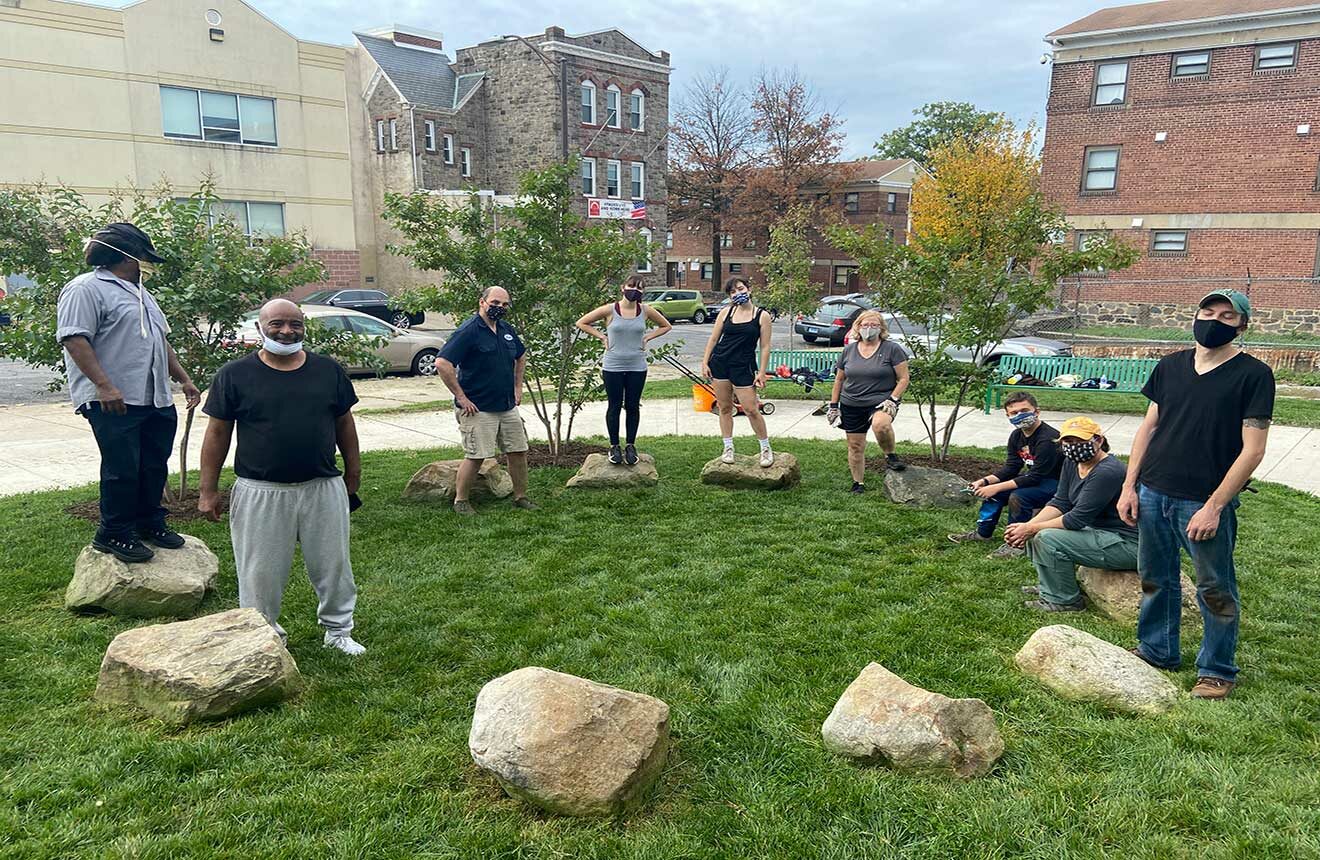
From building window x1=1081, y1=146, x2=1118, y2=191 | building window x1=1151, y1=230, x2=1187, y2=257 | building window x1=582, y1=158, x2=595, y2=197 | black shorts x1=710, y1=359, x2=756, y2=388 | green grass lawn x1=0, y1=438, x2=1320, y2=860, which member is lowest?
green grass lawn x1=0, y1=438, x2=1320, y2=860

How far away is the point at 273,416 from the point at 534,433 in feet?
22.9

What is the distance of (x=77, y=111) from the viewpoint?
25.2m

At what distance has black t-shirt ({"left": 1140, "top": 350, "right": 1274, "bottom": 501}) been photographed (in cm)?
361

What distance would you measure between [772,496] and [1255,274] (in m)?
23.7

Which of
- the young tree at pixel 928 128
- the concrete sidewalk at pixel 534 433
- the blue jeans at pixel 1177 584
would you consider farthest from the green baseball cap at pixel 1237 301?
the young tree at pixel 928 128

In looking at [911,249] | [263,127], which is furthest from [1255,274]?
[263,127]

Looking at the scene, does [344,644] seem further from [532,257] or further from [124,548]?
[532,257]

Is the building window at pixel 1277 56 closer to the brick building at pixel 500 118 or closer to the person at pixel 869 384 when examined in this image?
the brick building at pixel 500 118

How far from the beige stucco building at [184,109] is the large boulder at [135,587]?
23.5 m

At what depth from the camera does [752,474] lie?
761cm

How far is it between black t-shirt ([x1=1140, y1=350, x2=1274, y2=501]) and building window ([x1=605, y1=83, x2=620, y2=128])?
38817mm

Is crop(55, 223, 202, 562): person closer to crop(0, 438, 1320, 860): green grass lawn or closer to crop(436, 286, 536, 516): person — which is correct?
crop(0, 438, 1320, 860): green grass lawn

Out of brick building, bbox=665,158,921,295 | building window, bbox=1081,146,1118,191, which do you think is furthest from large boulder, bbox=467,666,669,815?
brick building, bbox=665,158,921,295

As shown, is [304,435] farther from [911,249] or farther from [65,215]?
[911,249]
